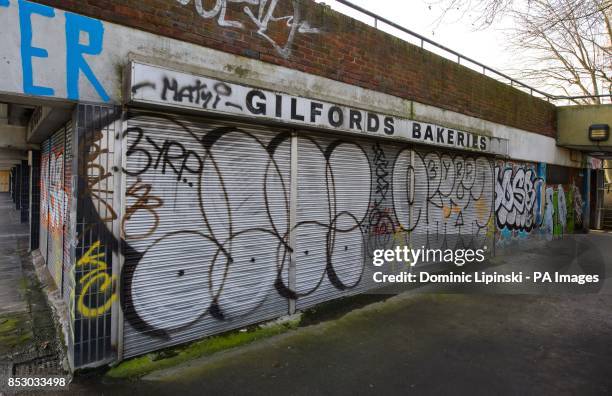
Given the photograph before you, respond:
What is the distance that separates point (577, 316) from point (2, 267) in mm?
10494

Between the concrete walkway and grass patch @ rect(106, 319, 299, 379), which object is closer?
grass patch @ rect(106, 319, 299, 379)

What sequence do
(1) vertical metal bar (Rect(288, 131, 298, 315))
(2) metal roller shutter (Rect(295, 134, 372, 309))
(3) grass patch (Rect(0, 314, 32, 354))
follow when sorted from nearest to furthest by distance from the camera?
(3) grass patch (Rect(0, 314, 32, 354)), (1) vertical metal bar (Rect(288, 131, 298, 315)), (2) metal roller shutter (Rect(295, 134, 372, 309))

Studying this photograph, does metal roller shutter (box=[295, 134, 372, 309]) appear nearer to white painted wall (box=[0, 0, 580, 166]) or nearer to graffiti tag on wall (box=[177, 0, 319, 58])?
white painted wall (box=[0, 0, 580, 166])

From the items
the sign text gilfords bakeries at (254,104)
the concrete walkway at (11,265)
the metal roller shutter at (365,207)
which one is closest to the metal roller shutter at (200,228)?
the sign text gilfords bakeries at (254,104)

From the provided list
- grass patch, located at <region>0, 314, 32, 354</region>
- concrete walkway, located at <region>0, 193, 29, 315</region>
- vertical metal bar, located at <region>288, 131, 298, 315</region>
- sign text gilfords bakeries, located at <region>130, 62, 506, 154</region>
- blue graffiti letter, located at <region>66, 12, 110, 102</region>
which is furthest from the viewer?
concrete walkway, located at <region>0, 193, 29, 315</region>

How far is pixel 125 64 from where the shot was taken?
12.8ft

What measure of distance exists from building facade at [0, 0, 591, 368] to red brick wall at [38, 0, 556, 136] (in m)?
0.02

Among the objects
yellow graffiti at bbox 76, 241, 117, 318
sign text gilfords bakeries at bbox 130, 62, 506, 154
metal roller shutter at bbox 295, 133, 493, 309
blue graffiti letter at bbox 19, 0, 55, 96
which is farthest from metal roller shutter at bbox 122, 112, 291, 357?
blue graffiti letter at bbox 19, 0, 55, 96

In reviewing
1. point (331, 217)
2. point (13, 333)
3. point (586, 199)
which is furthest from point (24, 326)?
point (586, 199)

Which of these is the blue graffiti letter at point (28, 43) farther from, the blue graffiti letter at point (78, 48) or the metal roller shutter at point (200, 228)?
the metal roller shutter at point (200, 228)

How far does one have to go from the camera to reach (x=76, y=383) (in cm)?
362

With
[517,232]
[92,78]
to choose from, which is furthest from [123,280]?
[517,232]

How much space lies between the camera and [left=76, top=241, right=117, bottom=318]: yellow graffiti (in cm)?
373

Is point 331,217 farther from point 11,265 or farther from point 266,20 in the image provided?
point 11,265
